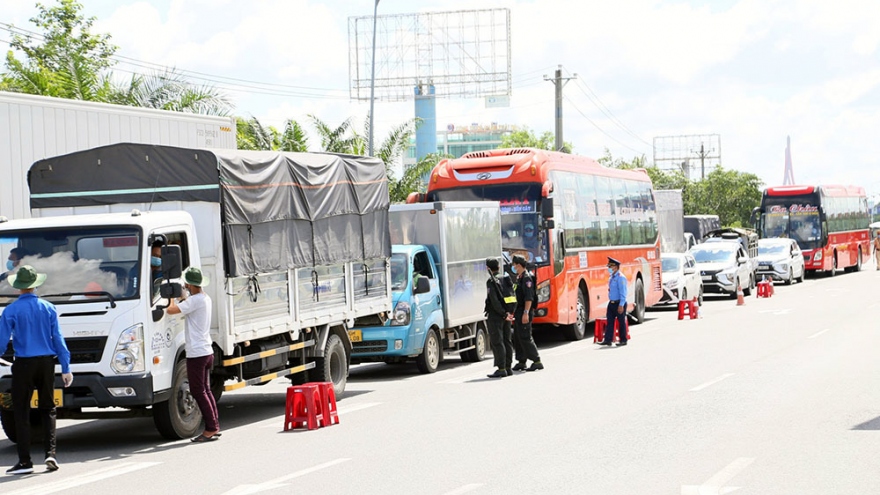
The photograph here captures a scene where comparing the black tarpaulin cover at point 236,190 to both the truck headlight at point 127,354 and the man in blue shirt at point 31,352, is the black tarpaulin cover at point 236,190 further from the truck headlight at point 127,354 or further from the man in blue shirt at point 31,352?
the man in blue shirt at point 31,352

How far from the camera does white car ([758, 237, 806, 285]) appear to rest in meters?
45.9

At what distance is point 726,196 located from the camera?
95.6 metres

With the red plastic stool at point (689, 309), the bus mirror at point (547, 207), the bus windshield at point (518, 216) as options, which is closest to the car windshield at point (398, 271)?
the bus mirror at point (547, 207)

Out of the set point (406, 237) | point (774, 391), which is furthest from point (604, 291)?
point (774, 391)

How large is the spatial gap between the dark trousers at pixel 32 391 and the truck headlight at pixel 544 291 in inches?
526

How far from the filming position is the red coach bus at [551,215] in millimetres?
23172

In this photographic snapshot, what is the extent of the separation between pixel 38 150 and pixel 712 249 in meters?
25.8

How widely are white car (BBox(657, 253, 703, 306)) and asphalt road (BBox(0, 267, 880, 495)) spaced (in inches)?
517

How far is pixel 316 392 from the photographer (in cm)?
1302

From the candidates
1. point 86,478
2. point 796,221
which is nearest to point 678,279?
point 796,221

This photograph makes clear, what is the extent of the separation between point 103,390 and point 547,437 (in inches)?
168

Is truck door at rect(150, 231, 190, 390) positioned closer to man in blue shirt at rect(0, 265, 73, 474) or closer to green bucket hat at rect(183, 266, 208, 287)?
green bucket hat at rect(183, 266, 208, 287)

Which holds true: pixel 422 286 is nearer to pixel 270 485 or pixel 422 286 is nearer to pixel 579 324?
pixel 579 324

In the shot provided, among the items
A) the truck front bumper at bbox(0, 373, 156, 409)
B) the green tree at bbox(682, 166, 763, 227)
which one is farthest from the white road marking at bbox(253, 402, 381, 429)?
the green tree at bbox(682, 166, 763, 227)
